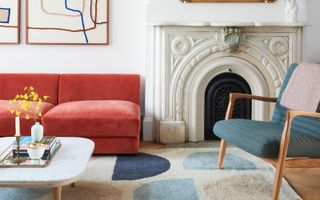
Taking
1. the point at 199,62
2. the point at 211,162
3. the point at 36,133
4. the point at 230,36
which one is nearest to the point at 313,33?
the point at 230,36

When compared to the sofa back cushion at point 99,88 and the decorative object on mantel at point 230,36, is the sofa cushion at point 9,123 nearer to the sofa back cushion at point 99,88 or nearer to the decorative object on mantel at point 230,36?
the sofa back cushion at point 99,88

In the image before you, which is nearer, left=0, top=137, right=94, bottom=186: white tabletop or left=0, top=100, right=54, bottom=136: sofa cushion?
left=0, top=137, right=94, bottom=186: white tabletop

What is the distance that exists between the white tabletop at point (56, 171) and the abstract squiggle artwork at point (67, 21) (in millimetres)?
1947

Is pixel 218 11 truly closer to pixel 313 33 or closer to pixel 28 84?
pixel 313 33

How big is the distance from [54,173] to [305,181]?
5.80ft

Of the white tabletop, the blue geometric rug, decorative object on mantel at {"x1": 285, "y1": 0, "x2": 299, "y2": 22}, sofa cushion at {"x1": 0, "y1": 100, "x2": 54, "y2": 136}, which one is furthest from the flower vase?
decorative object on mantel at {"x1": 285, "y1": 0, "x2": 299, "y2": 22}

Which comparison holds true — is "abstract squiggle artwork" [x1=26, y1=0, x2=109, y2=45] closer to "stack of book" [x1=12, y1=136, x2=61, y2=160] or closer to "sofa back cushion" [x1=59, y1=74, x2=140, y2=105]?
"sofa back cushion" [x1=59, y1=74, x2=140, y2=105]

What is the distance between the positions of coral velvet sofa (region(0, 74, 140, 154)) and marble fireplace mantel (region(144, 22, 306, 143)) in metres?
0.33

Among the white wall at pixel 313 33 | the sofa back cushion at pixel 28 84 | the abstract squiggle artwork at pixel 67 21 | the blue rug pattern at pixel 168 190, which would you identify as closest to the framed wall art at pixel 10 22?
the abstract squiggle artwork at pixel 67 21

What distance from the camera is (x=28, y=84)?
435cm

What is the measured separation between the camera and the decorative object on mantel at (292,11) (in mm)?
4207

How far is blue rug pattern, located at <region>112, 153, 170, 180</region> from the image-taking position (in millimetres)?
3184

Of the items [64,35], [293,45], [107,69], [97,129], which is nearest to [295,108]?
[293,45]

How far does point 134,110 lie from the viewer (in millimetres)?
3859
